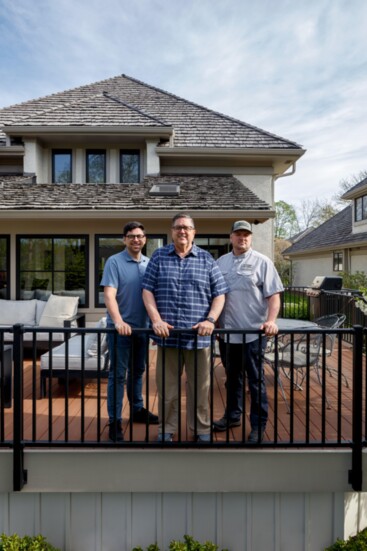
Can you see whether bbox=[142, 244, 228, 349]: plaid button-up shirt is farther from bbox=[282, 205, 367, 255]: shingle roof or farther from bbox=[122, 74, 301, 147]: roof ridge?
bbox=[282, 205, 367, 255]: shingle roof

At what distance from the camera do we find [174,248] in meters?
2.67

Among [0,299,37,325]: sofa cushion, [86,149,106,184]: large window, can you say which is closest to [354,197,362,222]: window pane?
[86,149,106,184]: large window

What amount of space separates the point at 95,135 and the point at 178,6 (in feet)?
11.8

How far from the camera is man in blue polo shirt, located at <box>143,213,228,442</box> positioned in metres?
2.58

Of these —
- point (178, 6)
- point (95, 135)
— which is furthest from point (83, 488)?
point (178, 6)

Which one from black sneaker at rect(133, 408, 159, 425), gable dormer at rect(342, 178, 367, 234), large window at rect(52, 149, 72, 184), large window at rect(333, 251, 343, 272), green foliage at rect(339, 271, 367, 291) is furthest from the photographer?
large window at rect(333, 251, 343, 272)

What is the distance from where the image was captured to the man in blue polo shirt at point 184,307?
2582mm

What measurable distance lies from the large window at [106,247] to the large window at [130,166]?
189 cm

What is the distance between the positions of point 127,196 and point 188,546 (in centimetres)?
553

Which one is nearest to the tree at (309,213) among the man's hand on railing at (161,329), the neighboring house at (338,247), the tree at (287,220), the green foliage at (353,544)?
the tree at (287,220)

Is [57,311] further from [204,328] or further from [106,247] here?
[204,328]

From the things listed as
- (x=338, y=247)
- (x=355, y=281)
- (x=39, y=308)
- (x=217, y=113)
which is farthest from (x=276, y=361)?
Answer: (x=338, y=247)

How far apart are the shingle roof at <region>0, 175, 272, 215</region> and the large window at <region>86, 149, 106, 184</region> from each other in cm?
55

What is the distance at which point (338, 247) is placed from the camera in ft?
56.4
